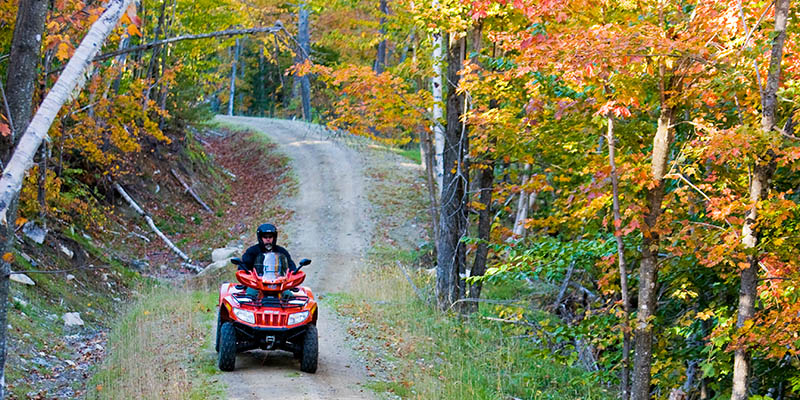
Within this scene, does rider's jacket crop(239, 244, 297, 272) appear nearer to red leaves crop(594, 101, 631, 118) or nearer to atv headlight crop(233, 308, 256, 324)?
atv headlight crop(233, 308, 256, 324)

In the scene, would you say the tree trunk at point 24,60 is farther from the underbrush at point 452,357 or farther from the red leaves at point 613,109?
the red leaves at point 613,109

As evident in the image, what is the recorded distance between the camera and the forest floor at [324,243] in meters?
8.40

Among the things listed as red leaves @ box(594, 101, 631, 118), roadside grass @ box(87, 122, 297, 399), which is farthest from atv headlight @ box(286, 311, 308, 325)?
red leaves @ box(594, 101, 631, 118)

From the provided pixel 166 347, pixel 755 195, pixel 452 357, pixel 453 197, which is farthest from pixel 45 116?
pixel 453 197

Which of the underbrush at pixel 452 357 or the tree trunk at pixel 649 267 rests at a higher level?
the tree trunk at pixel 649 267

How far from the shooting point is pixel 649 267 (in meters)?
8.01

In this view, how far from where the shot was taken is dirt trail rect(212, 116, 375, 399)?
8.31 meters

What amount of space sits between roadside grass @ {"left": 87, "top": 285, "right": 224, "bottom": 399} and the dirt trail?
19.7 inches

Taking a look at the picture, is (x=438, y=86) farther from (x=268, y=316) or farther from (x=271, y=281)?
(x=268, y=316)

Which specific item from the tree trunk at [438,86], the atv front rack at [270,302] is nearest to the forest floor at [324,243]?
the atv front rack at [270,302]

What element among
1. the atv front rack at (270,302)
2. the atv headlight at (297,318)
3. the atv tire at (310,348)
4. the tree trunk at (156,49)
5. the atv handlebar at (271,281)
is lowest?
the atv tire at (310,348)

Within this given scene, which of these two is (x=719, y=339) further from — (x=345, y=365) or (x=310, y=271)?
(x=310, y=271)

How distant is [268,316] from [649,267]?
4490 mm

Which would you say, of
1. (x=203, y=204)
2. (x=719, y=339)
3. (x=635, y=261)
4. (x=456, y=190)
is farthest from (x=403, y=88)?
(x=203, y=204)
